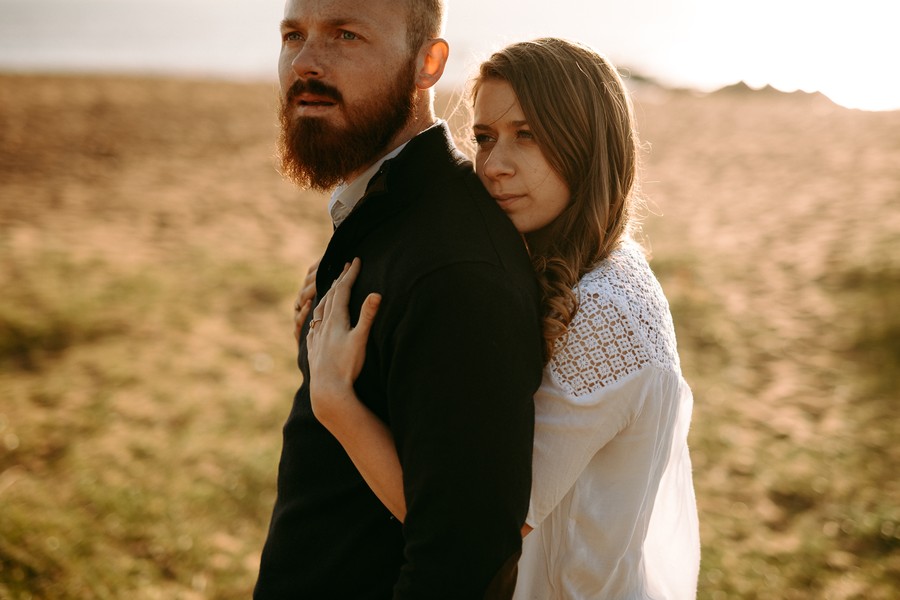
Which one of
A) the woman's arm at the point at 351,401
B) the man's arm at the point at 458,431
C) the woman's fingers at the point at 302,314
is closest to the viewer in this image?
the man's arm at the point at 458,431

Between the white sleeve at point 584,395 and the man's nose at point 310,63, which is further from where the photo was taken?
the man's nose at point 310,63

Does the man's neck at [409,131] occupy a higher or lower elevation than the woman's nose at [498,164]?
higher

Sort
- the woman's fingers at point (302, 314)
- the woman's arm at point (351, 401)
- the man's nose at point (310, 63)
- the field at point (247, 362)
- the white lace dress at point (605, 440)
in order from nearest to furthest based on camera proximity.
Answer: the woman's arm at point (351, 401) < the white lace dress at point (605, 440) < the man's nose at point (310, 63) < the woman's fingers at point (302, 314) < the field at point (247, 362)

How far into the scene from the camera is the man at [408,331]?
1.25 m

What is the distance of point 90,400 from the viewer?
482 centimetres

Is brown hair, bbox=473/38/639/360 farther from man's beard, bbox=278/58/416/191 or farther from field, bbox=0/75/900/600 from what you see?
field, bbox=0/75/900/600

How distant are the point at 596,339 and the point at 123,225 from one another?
8.29m

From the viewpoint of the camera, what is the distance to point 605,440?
152 cm

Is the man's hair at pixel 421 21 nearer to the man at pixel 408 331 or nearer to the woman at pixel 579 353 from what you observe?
the man at pixel 408 331

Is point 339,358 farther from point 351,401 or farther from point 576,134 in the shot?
point 576,134

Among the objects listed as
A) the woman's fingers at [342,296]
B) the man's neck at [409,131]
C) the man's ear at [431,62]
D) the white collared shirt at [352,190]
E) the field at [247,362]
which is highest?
the man's ear at [431,62]

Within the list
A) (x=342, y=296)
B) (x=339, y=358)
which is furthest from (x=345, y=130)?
(x=339, y=358)

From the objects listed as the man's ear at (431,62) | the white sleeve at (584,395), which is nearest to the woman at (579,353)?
the white sleeve at (584,395)

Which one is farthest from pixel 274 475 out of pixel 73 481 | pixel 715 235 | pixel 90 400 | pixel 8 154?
pixel 8 154
